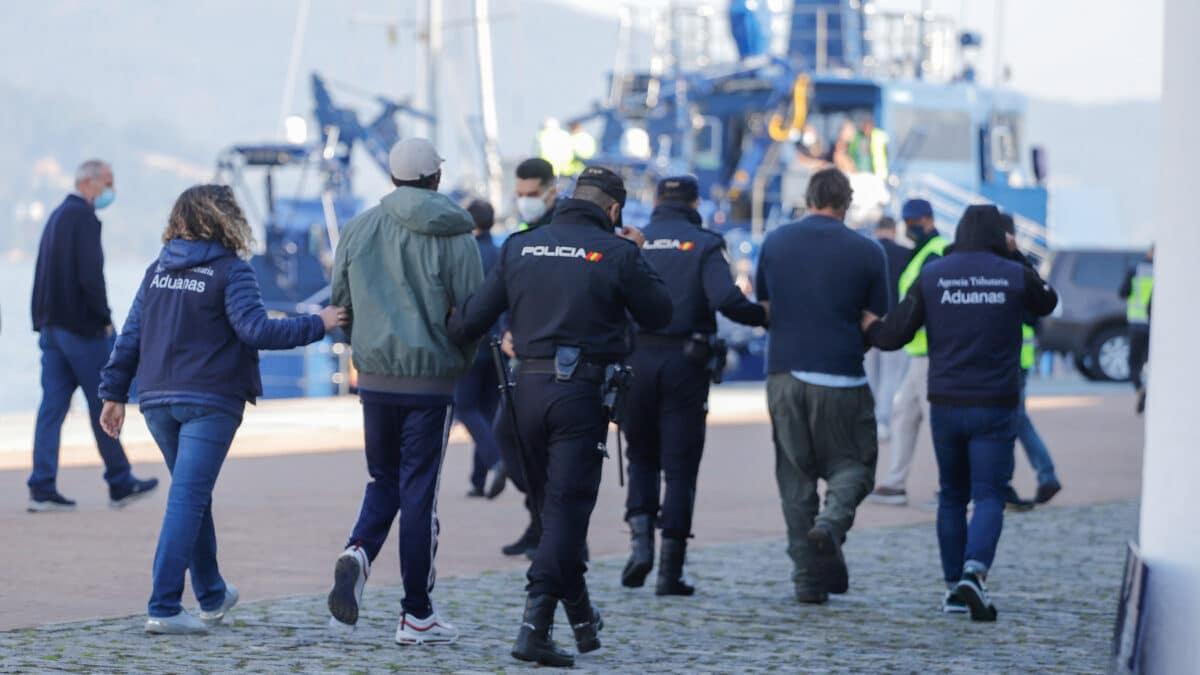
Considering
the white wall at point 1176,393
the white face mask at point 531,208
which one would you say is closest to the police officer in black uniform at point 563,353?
the white face mask at point 531,208

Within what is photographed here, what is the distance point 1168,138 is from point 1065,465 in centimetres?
1111

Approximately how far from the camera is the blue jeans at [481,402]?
12242 millimetres

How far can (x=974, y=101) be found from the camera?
33.8 m

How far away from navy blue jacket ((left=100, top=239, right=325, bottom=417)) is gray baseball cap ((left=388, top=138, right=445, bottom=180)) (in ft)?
2.16

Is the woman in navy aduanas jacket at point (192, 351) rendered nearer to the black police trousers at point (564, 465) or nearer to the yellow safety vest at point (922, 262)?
the black police trousers at point (564, 465)

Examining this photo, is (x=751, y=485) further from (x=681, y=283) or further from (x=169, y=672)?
(x=169, y=672)

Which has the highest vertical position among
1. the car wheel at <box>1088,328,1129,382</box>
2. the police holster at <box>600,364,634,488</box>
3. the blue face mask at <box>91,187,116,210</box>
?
the blue face mask at <box>91,187,116,210</box>

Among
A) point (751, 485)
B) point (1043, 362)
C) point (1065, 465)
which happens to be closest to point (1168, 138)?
point (751, 485)

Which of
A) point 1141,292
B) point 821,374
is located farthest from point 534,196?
point 1141,292

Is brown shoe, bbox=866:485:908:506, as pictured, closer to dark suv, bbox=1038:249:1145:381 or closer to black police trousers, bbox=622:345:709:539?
black police trousers, bbox=622:345:709:539

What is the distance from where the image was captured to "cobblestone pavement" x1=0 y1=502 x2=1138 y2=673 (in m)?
7.27

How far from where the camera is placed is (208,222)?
7781 millimetres

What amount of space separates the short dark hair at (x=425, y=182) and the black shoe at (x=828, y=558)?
2.29 meters

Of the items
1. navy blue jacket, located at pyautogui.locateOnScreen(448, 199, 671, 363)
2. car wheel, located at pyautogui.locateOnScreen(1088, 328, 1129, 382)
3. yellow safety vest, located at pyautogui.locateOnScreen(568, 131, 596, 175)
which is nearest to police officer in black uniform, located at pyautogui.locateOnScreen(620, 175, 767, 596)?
navy blue jacket, located at pyautogui.locateOnScreen(448, 199, 671, 363)
